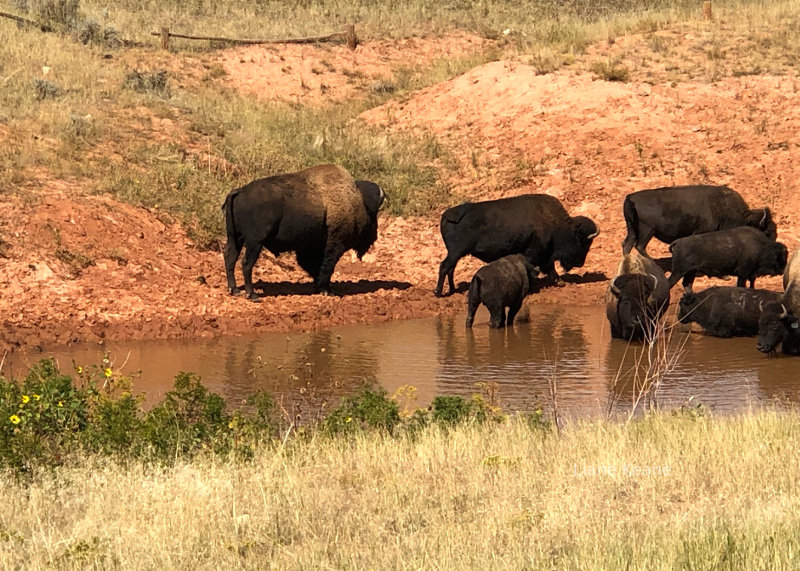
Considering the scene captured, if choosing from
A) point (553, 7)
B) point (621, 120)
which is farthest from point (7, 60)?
point (553, 7)

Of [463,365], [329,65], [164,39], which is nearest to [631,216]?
[463,365]

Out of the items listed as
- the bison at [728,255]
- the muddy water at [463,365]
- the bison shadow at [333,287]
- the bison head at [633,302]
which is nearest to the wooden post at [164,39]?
the bison shadow at [333,287]

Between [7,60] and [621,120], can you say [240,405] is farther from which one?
[7,60]

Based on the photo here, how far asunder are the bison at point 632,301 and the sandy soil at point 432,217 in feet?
8.58

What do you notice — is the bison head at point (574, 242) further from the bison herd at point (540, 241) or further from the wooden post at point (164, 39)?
the wooden post at point (164, 39)

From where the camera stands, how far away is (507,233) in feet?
60.2

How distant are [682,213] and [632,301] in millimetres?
4984

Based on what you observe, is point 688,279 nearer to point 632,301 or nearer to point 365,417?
point 632,301

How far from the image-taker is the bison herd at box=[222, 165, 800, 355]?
1505cm

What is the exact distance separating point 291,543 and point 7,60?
2189cm

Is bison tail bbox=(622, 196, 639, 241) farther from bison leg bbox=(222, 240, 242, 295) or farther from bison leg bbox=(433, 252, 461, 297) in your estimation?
bison leg bbox=(222, 240, 242, 295)

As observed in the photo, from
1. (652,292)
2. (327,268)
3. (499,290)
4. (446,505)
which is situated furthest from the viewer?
(327,268)

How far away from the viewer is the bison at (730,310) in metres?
14.8

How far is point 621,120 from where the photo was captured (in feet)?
80.8
